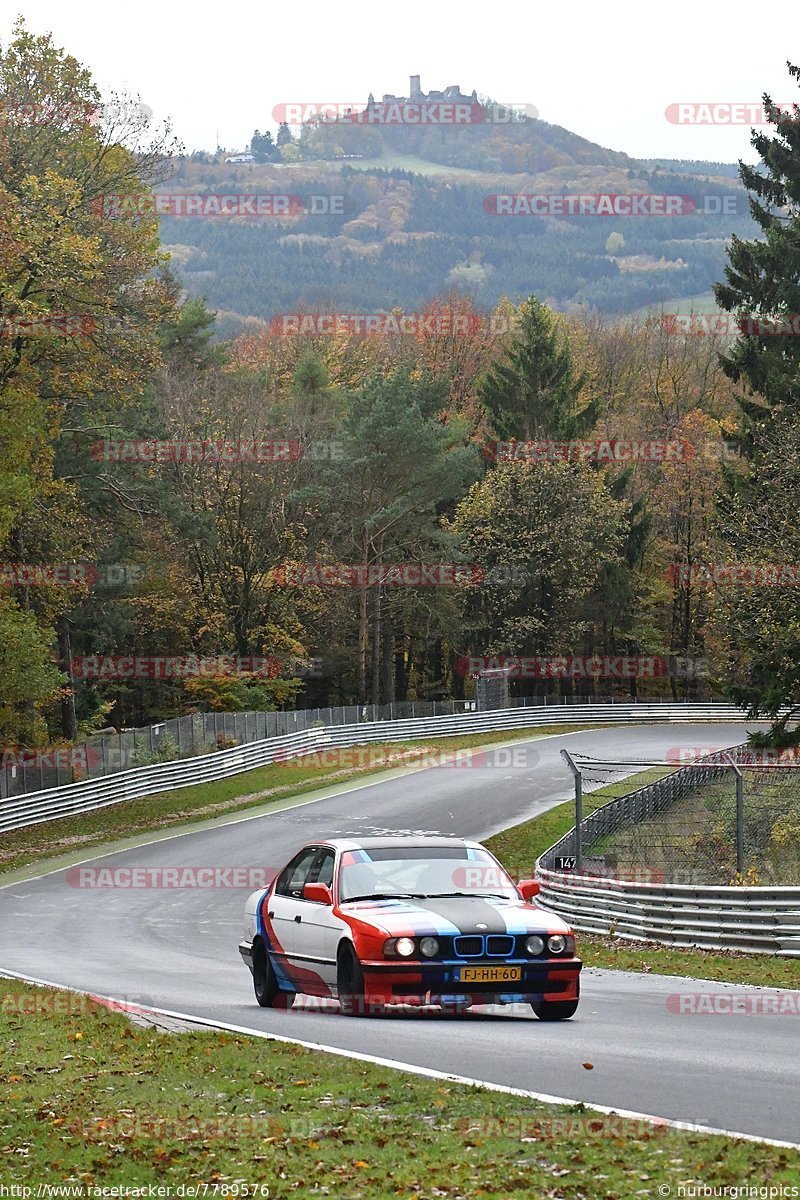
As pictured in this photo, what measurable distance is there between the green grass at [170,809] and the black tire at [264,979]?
20.2 metres

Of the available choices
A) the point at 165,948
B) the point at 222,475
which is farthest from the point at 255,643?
the point at 165,948

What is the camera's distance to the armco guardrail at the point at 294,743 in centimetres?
4009

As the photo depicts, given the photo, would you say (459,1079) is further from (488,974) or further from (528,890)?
(528,890)

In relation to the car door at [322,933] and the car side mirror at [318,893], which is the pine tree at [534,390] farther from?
the car side mirror at [318,893]

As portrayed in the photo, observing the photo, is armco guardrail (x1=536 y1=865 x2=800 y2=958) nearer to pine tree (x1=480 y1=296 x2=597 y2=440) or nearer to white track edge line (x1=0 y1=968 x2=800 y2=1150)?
white track edge line (x1=0 y1=968 x2=800 y2=1150)

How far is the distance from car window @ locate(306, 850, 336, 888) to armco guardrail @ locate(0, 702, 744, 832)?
84.7 ft

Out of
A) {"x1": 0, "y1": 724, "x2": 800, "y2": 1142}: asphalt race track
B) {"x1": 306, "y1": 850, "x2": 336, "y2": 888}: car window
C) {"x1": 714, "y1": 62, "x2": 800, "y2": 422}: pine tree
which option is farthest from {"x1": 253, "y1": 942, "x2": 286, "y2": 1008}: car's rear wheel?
{"x1": 714, "y1": 62, "x2": 800, "y2": 422}: pine tree

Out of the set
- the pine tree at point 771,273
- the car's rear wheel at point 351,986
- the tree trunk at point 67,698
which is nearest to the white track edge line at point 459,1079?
the car's rear wheel at point 351,986

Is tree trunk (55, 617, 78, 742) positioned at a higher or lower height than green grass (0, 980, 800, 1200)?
lower

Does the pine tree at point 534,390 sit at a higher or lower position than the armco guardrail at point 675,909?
higher

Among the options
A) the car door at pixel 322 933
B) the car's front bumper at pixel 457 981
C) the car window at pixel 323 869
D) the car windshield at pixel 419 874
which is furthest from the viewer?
the car window at pixel 323 869

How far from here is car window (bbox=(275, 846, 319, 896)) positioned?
1373 cm

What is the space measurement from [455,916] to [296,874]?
7.34 feet

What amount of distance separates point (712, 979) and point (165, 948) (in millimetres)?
7768
